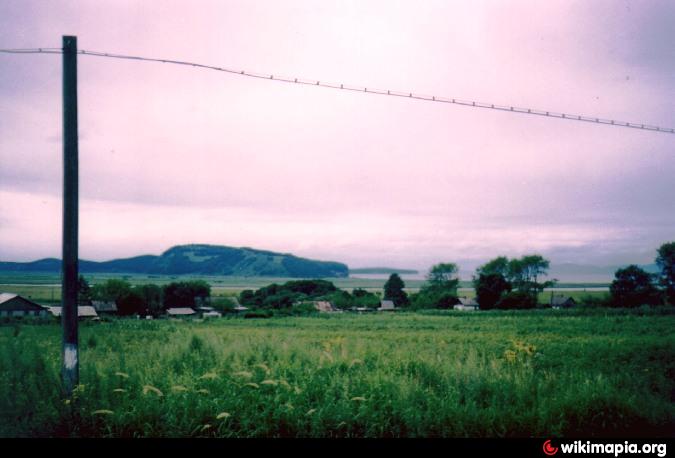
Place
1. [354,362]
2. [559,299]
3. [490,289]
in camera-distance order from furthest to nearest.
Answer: [559,299]
[490,289]
[354,362]

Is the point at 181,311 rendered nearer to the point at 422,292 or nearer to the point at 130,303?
the point at 130,303

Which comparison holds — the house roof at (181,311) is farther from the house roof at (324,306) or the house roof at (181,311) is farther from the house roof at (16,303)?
the house roof at (16,303)

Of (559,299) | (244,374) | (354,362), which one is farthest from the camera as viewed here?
(559,299)

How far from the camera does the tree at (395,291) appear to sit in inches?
3310

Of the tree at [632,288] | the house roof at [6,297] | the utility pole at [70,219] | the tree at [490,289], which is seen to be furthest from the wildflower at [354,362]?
the tree at [490,289]

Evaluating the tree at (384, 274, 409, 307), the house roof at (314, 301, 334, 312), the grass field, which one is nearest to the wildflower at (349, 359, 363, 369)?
the grass field

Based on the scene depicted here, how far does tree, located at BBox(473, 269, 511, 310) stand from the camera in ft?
197

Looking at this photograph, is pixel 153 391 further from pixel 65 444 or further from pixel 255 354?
pixel 255 354

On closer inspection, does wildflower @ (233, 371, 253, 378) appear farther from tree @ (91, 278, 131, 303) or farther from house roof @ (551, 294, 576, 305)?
house roof @ (551, 294, 576, 305)

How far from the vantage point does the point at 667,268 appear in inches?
1164

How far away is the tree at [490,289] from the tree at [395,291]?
2323cm

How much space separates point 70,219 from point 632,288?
51.1m

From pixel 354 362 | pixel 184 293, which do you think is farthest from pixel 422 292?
pixel 354 362

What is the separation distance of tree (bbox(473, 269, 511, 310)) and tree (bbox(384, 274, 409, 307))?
2323 centimetres
